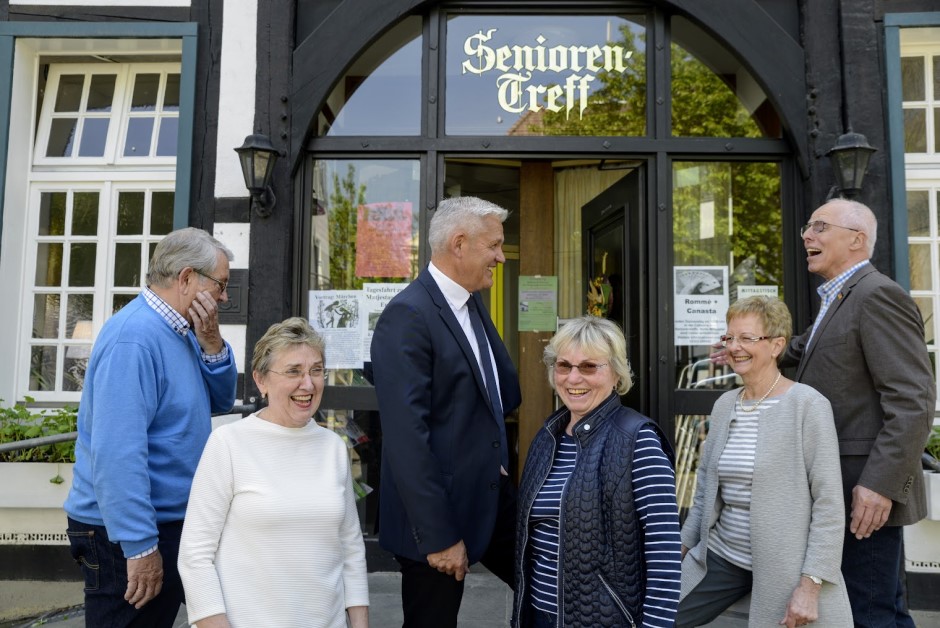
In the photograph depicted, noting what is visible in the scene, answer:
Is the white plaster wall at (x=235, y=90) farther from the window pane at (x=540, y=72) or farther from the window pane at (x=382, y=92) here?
the window pane at (x=540, y=72)

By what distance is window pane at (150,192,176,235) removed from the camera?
4.96 meters

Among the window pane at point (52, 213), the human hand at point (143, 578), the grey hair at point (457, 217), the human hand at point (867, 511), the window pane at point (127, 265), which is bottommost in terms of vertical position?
the human hand at point (143, 578)

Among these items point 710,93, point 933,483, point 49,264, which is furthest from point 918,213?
point 49,264

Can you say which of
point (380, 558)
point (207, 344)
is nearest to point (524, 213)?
point (380, 558)

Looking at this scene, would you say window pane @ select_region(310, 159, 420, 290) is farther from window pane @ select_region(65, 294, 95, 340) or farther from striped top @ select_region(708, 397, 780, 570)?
striped top @ select_region(708, 397, 780, 570)

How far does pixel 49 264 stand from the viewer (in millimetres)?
4969

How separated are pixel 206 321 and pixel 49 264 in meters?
3.21

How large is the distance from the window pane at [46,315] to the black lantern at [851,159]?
5086mm

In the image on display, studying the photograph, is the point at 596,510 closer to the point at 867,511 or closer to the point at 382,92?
the point at 867,511

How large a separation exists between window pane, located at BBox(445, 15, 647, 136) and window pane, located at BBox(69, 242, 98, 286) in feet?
8.56

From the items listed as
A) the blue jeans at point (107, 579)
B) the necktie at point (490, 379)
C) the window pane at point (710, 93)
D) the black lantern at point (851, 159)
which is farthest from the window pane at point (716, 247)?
the blue jeans at point (107, 579)

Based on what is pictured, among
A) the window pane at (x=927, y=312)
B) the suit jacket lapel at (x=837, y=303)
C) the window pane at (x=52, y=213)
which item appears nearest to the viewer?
the suit jacket lapel at (x=837, y=303)

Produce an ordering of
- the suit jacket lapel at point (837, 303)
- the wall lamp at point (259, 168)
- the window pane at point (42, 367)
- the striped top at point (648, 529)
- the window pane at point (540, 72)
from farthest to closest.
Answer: the window pane at point (42, 367), the window pane at point (540, 72), the wall lamp at point (259, 168), the suit jacket lapel at point (837, 303), the striped top at point (648, 529)

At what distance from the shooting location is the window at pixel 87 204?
193 inches
